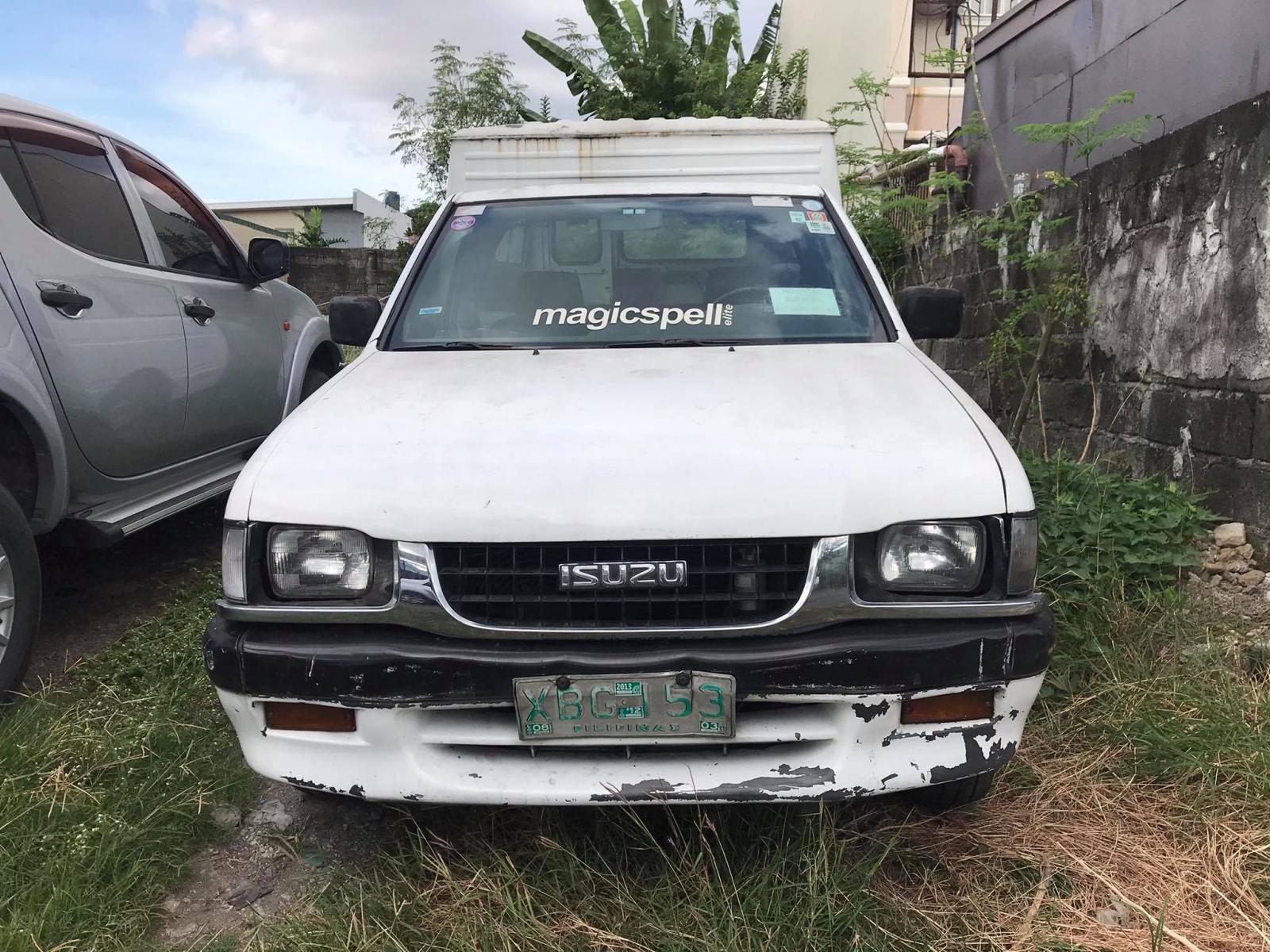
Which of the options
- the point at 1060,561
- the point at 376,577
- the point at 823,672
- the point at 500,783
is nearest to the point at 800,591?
the point at 823,672

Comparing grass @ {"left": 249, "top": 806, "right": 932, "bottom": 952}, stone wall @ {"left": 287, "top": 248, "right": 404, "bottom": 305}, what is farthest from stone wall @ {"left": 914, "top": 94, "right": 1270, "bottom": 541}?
stone wall @ {"left": 287, "top": 248, "right": 404, "bottom": 305}

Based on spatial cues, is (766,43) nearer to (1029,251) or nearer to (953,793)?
(1029,251)

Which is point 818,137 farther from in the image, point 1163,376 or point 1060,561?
point 1060,561

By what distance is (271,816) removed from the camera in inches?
96.0

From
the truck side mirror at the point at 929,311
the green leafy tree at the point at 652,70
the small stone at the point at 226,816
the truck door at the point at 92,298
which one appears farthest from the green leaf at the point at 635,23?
the small stone at the point at 226,816

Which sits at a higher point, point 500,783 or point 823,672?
point 823,672

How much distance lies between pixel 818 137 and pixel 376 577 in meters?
3.56

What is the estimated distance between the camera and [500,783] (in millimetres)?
1883

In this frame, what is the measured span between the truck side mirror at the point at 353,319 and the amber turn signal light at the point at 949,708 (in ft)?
7.17

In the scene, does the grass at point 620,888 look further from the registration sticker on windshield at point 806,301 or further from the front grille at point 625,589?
the registration sticker on windshield at point 806,301

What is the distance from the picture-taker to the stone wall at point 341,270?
1523 cm

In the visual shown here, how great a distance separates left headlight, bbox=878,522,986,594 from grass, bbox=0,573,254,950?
1.79 metres

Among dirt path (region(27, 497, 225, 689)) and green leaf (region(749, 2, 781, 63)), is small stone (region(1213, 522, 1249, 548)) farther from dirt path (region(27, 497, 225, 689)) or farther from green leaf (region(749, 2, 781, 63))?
green leaf (region(749, 2, 781, 63))

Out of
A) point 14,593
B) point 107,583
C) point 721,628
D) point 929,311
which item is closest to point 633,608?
point 721,628
